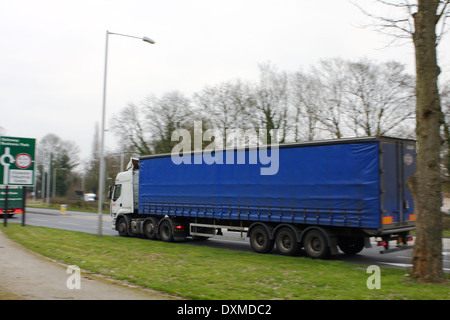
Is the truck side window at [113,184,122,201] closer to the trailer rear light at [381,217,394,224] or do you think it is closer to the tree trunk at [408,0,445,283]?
the trailer rear light at [381,217,394,224]

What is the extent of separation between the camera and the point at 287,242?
1339cm

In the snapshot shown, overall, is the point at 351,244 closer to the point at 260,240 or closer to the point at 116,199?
the point at 260,240

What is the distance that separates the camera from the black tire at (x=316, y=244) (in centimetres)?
1225

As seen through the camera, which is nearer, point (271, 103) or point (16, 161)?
point (16, 161)

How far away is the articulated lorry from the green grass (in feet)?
3.60

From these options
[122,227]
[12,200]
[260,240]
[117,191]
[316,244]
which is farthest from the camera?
[12,200]

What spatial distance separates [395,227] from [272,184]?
12.9 feet

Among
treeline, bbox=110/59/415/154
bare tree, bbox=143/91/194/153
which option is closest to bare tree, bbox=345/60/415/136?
treeline, bbox=110/59/415/154

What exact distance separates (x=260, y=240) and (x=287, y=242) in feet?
3.62

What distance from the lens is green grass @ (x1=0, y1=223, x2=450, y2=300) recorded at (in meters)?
7.35

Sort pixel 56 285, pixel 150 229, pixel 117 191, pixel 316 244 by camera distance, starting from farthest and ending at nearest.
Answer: pixel 117 191 → pixel 150 229 → pixel 316 244 → pixel 56 285
